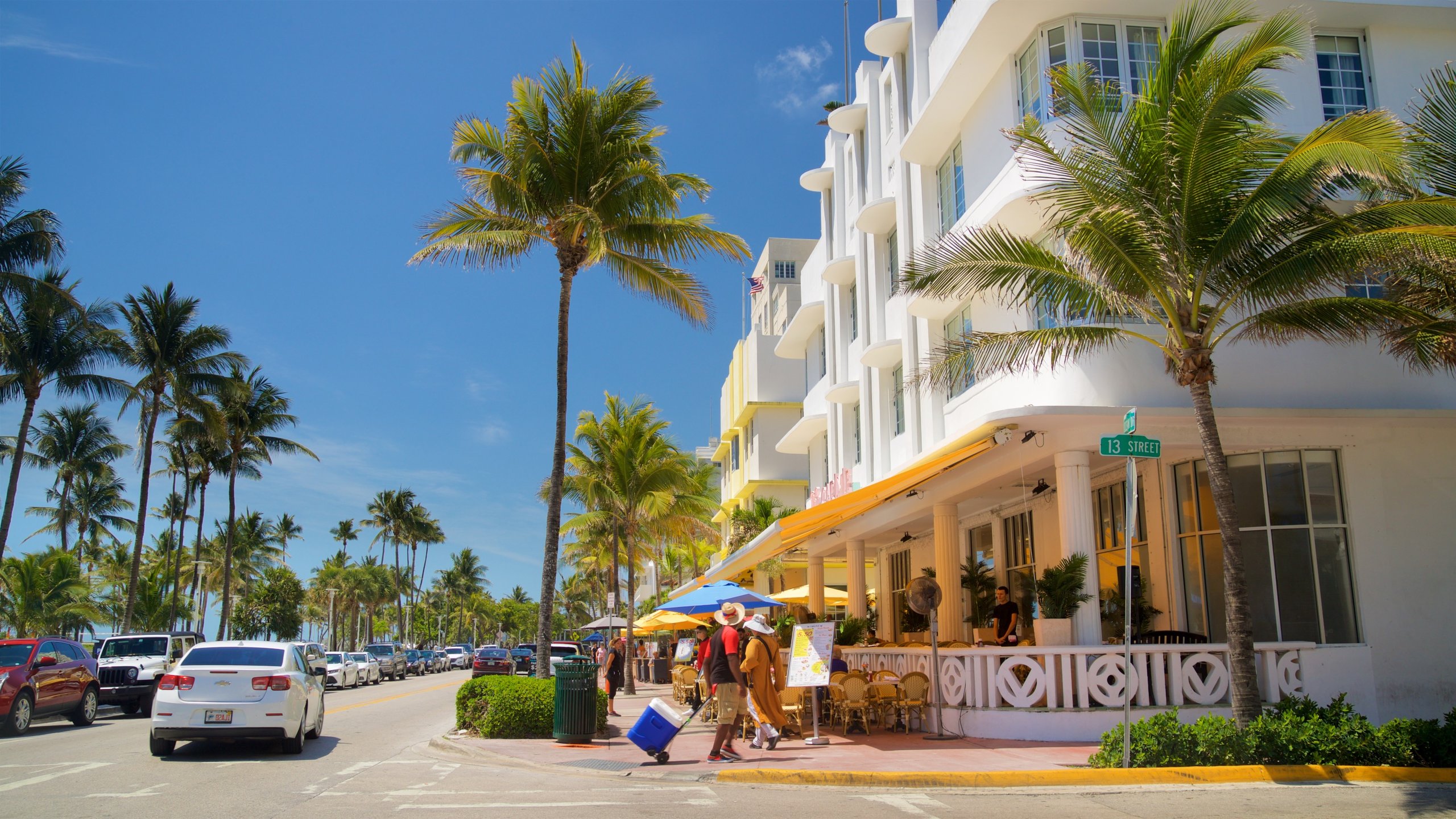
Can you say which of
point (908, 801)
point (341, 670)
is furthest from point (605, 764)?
point (341, 670)

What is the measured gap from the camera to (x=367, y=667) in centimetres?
4234

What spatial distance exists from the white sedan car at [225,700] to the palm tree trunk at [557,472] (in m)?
4.36

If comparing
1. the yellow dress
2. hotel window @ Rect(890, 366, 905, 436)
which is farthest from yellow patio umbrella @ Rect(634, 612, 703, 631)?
the yellow dress

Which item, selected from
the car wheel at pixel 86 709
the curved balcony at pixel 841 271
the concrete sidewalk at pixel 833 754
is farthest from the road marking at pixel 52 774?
the curved balcony at pixel 841 271

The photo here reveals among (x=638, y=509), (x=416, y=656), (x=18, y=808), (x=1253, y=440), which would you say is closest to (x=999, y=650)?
(x=1253, y=440)

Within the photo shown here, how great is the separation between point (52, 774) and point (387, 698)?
19246mm

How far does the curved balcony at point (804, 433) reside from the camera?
103ft

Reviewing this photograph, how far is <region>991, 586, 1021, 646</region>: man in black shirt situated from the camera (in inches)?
613

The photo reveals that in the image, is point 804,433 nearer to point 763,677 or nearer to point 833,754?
point 763,677

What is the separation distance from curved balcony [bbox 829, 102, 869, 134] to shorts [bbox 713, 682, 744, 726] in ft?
57.8

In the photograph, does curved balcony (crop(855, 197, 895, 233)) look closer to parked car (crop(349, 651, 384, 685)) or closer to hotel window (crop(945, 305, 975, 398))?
hotel window (crop(945, 305, 975, 398))

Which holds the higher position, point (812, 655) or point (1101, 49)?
point (1101, 49)

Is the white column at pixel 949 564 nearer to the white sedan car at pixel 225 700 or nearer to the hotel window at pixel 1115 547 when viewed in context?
the hotel window at pixel 1115 547

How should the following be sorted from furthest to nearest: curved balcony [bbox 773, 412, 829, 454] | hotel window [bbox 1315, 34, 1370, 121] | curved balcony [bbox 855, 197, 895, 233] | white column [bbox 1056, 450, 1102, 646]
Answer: curved balcony [bbox 773, 412, 829, 454], curved balcony [bbox 855, 197, 895, 233], hotel window [bbox 1315, 34, 1370, 121], white column [bbox 1056, 450, 1102, 646]
